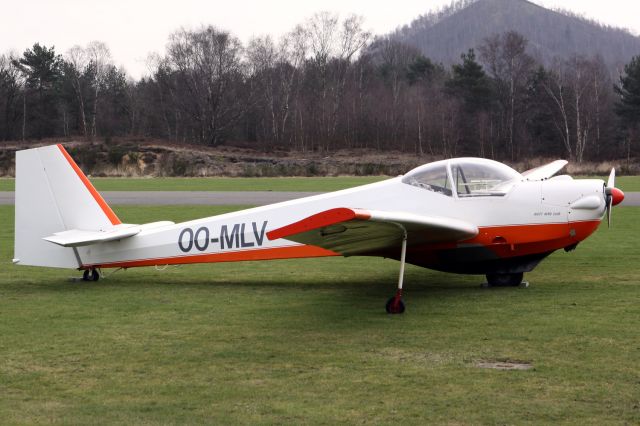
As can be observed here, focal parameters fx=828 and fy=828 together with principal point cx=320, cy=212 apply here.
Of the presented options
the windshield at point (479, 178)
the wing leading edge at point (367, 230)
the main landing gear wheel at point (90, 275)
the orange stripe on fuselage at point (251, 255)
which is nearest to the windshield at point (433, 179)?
the windshield at point (479, 178)

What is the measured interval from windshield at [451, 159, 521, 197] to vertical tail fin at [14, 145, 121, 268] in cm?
518

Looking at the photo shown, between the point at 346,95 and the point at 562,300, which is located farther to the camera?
the point at 346,95

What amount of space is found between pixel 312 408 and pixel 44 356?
10.4 ft

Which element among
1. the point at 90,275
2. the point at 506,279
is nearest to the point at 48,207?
the point at 90,275

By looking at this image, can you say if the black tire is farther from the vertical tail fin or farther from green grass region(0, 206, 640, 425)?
the vertical tail fin

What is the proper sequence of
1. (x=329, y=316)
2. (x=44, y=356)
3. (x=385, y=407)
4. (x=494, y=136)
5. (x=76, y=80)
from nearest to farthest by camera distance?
(x=385, y=407)
(x=44, y=356)
(x=329, y=316)
(x=494, y=136)
(x=76, y=80)

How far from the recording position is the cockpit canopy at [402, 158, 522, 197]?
11.2m

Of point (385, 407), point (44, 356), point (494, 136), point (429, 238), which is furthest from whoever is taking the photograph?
point (494, 136)

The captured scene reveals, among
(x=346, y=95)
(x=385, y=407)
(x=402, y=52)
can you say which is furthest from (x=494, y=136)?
(x=385, y=407)

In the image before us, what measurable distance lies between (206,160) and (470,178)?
4981cm

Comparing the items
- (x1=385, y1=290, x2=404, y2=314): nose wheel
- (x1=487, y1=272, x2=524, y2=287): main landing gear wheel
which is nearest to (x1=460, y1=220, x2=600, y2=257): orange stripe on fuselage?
(x1=487, y1=272, x2=524, y2=287): main landing gear wheel

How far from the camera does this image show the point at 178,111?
83.2 m

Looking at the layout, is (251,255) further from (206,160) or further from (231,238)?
(206,160)

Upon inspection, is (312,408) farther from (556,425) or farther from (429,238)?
(429,238)
